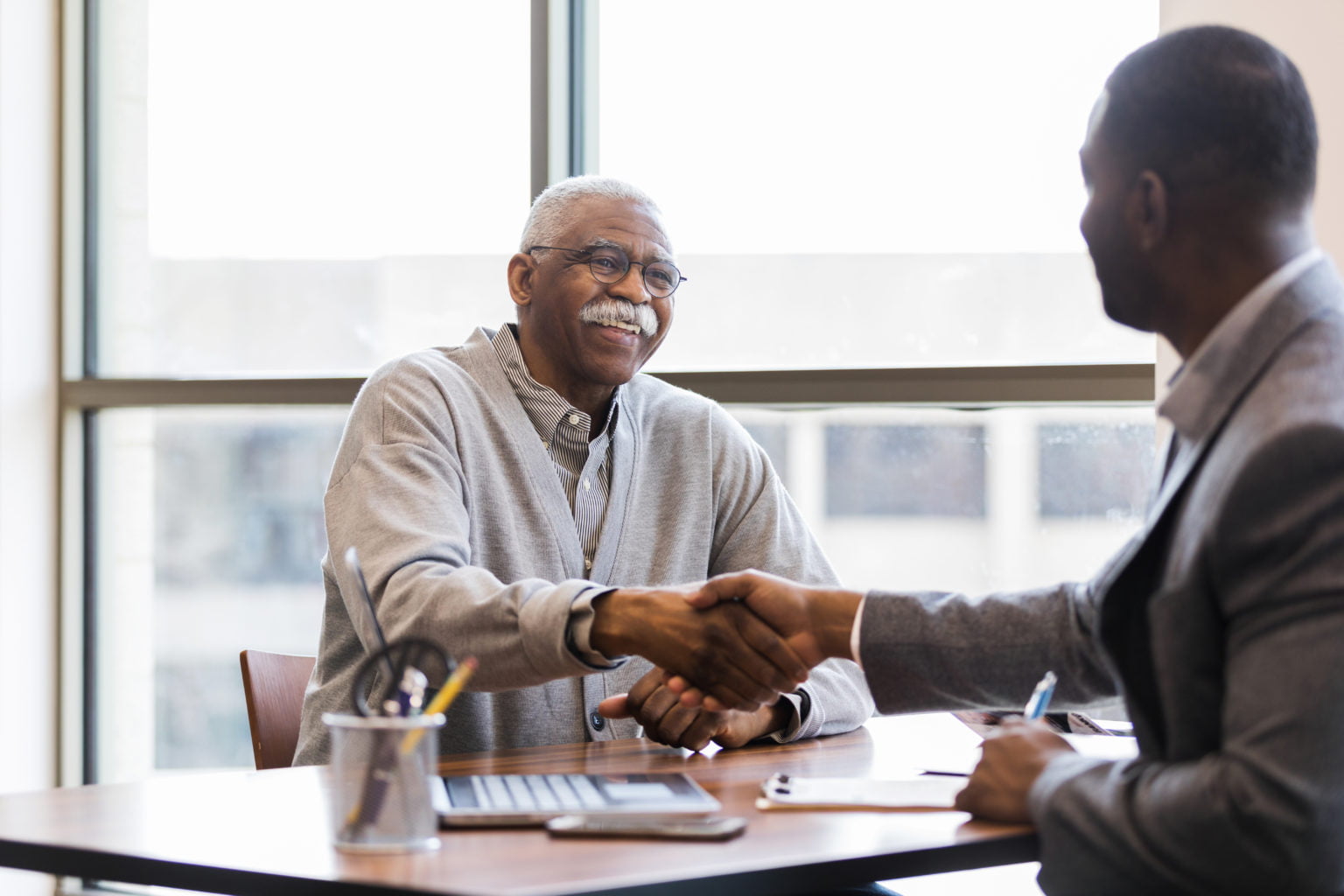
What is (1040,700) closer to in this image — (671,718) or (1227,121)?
(671,718)

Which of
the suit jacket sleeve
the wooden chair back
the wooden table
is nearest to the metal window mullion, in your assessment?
the wooden chair back

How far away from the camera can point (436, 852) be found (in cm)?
110

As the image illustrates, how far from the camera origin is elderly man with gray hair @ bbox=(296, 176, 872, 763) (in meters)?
1.66

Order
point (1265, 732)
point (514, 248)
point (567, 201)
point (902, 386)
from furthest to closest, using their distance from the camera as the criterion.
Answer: point (514, 248), point (902, 386), point (567, 201), point (1265, 732)

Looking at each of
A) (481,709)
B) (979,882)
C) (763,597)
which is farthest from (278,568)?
(763,597)

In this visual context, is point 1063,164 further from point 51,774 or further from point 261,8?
point 51,774

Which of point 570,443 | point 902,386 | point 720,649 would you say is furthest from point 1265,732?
point 902,386

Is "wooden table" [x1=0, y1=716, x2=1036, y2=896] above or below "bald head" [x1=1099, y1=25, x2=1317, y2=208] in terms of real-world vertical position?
below

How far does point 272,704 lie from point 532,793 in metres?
0.94

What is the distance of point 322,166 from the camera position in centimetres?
349

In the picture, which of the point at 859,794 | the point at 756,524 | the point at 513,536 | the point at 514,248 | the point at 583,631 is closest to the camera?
the point at 859,794

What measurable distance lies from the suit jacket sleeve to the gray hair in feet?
4.79

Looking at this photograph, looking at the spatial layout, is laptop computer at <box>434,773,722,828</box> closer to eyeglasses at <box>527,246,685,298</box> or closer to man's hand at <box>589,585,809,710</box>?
man's hand at <box>589,585,809,710</box>

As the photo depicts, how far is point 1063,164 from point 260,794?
2303 mm
